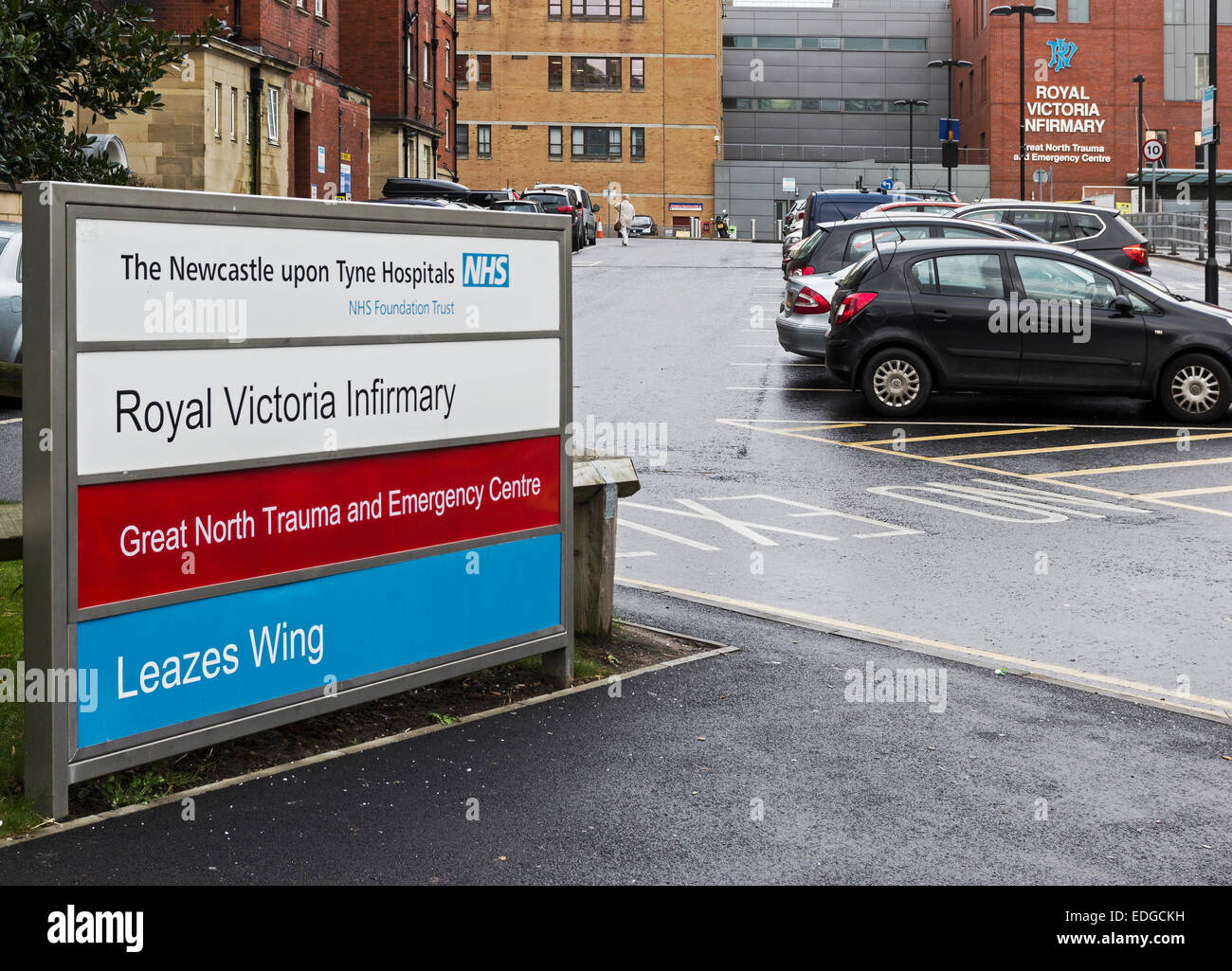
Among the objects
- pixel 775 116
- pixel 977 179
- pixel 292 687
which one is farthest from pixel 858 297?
pixel 775 116

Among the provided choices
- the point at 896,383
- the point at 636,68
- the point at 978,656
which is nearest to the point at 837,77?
the point at 636,68

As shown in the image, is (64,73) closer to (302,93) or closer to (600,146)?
(302,93)

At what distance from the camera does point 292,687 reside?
5.33 meters

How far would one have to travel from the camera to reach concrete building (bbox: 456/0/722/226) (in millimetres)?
83875

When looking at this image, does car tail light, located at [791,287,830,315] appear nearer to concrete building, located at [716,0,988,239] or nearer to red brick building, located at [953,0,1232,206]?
red brick building, located at [953,0,1232,206]

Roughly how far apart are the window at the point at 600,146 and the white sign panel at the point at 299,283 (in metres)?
81.0

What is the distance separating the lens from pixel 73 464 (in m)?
4.61

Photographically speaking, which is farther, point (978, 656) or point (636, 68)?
point (636, 68)

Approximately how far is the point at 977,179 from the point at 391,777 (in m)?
81.1

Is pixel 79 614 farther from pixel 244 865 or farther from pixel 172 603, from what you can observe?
pixel 244 865

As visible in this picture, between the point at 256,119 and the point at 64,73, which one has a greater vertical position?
the point at 256,119

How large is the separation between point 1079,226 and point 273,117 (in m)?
22.2

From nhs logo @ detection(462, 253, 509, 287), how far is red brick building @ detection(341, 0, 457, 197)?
49.7 metres
